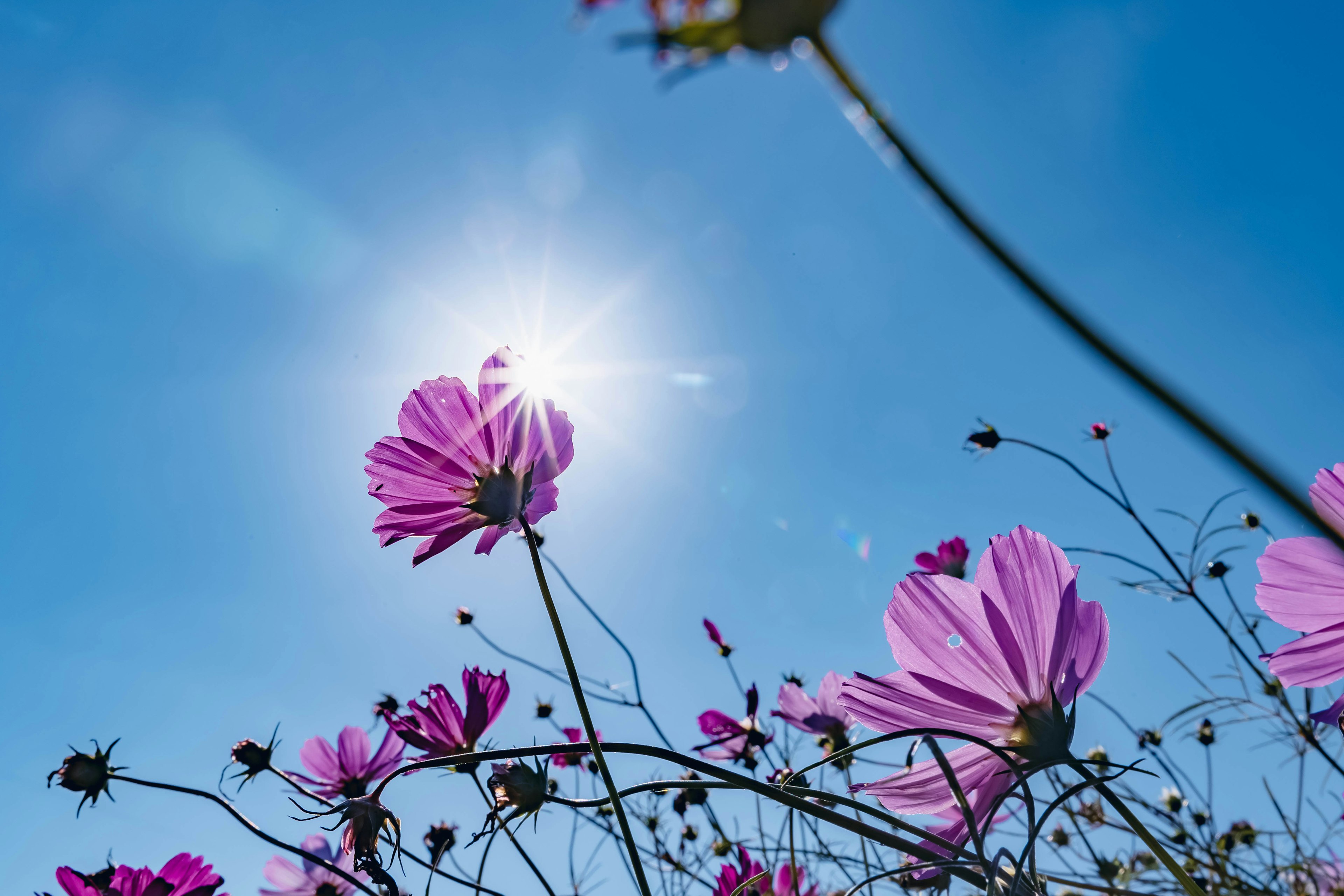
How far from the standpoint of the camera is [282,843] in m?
0.68

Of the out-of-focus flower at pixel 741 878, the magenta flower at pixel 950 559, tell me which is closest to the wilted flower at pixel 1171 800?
the magenta flower at pixel 950 559

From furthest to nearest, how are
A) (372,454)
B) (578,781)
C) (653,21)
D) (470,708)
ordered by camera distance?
1. (578,781)
2. (470,708)
3. (372,454)
4. (653,21)

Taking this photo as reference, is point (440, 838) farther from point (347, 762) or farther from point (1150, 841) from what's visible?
point (1150, 841)

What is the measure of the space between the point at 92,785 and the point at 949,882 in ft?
3.04

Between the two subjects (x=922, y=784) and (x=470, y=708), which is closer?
(x=922, y=784)

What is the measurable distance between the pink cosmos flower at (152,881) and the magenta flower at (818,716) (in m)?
0.85

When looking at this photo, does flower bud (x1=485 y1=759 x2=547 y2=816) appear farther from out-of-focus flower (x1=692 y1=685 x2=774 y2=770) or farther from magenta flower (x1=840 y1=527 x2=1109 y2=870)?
out-of-focus flower (x1=692 y1=685 x2=774 y2=770)

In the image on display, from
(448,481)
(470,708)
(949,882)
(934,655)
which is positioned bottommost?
(949,882)

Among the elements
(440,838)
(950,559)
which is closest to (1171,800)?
(950,559)

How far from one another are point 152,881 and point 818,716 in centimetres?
96

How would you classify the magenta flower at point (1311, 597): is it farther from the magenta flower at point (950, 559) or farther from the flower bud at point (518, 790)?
the magenta flower at point (950, 559)

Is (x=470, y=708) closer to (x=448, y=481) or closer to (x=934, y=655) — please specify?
(x=448, y=481)

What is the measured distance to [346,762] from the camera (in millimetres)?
1235

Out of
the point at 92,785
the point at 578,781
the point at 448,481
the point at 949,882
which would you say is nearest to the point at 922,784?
the point at 949,882
